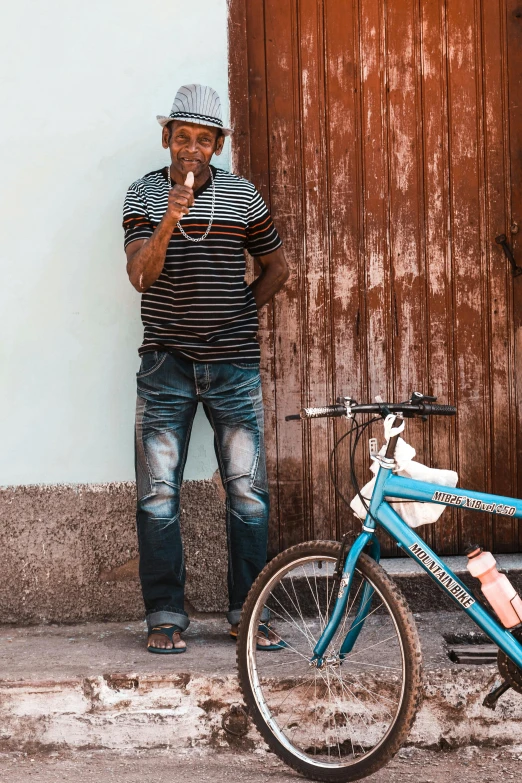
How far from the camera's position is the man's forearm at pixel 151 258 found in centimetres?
341

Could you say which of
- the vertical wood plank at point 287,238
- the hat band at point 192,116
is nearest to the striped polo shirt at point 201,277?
the hat band at point 192,116

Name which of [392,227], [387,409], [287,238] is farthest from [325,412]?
[392,227]

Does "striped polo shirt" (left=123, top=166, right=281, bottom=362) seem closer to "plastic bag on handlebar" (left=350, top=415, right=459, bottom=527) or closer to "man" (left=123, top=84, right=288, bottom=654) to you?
"man" (left=123, top=84, right=288, bottom=654)

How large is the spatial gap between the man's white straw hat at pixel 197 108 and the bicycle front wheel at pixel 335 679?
1.76m

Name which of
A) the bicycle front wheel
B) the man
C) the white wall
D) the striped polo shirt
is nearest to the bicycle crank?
the bicycle front wheel

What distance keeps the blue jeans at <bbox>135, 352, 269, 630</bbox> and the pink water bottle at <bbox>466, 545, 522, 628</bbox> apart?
110cm

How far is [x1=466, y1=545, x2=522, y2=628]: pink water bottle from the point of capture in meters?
2.90

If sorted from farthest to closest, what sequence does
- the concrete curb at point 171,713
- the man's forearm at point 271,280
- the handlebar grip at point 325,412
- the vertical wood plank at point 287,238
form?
1. the vertical wood plank at point 287,238
2. the man's forearm at point 271,280
3. the concrete curb at point 171,713
4. the handlebar grip at point 325,412

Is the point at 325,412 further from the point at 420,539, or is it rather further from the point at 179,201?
the point at 179,201

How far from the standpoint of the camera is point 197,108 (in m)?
3.63

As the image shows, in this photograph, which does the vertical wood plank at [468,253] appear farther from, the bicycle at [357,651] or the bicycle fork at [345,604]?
the bicycle fork at [345,604]

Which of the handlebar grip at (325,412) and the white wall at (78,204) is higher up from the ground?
the white wall at (78,204)

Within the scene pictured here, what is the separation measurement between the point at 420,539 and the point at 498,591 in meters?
0.30

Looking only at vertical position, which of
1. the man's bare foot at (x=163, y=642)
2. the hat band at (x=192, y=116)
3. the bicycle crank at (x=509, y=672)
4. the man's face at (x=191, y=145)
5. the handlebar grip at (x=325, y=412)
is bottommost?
the man's bare foot at (x=163, y=642)
